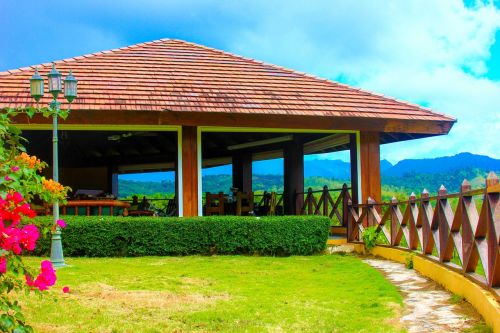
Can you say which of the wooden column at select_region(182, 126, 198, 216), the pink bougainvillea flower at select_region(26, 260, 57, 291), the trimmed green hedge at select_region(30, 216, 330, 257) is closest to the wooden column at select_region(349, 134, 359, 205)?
the trimmed green hedge at select_region(30, 216, 330, 257)

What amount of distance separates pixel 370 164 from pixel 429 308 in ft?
27.0

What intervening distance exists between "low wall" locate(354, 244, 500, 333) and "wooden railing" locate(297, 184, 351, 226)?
161 inches

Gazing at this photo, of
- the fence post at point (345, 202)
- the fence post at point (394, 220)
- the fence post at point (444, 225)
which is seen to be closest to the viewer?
the fence post at point (444, 225)

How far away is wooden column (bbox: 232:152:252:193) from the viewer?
20953 millimetres

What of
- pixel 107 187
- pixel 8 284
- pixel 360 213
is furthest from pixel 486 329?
pixel 107 187

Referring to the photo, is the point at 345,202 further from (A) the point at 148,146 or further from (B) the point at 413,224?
(A) the point at 148,146

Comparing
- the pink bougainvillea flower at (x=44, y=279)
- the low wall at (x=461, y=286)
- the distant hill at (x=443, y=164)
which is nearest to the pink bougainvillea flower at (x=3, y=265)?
the pink bougainvillea flower at (x=44, y=279)

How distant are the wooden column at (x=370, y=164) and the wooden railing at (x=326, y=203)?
1.98 ft

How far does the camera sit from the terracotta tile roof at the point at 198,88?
1309cm

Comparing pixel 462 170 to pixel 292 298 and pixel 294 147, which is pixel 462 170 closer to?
pixel 294 147

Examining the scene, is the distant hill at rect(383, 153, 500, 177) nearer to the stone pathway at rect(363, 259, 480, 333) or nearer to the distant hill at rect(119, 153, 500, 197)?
the distant hill at rect(119, 153, 500, 197)

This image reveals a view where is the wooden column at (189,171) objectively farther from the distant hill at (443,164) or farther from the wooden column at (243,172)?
the distant hill at (443,164)

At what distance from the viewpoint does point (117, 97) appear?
1315cm

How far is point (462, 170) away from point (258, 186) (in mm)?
9974
